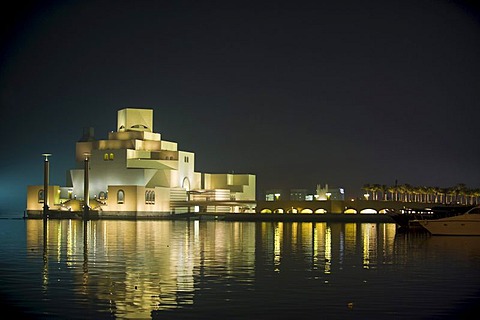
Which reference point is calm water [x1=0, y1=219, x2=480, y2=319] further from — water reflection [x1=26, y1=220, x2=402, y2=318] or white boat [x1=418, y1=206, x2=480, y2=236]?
white boat [x1=418, y1=206, x2=480, y2=236]

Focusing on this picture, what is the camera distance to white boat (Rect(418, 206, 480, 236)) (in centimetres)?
5616

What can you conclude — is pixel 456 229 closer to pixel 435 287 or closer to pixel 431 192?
pixel 435 287

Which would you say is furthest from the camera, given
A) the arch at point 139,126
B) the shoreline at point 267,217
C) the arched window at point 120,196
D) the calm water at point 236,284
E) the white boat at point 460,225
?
the arch at point 139,126

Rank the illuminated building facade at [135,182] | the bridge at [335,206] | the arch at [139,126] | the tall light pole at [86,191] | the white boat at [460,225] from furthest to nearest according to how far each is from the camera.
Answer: the bridge at [335,206] → the arch at [139,126] → the illuminated building facade at [135,182] → the tall light pole at [86,191] → the white boat at [460,225]

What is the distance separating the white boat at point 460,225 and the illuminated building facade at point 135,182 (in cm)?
7028

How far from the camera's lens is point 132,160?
13125 cm

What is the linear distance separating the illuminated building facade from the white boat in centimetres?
7028

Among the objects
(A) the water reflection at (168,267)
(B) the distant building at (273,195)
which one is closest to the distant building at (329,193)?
(B) the distant building at (273,195)

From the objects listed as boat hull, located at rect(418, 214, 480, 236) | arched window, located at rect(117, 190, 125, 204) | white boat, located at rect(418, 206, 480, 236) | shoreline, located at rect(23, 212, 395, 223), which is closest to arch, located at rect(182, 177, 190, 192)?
shoreline, located at rect(23, 212, 395, 223)

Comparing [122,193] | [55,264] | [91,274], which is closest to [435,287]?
[91,274]

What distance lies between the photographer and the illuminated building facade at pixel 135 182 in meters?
124

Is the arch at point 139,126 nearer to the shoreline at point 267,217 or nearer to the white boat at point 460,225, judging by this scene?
the shoreline at point 267,217

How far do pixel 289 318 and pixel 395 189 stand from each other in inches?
5773

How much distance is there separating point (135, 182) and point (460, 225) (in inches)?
3092
